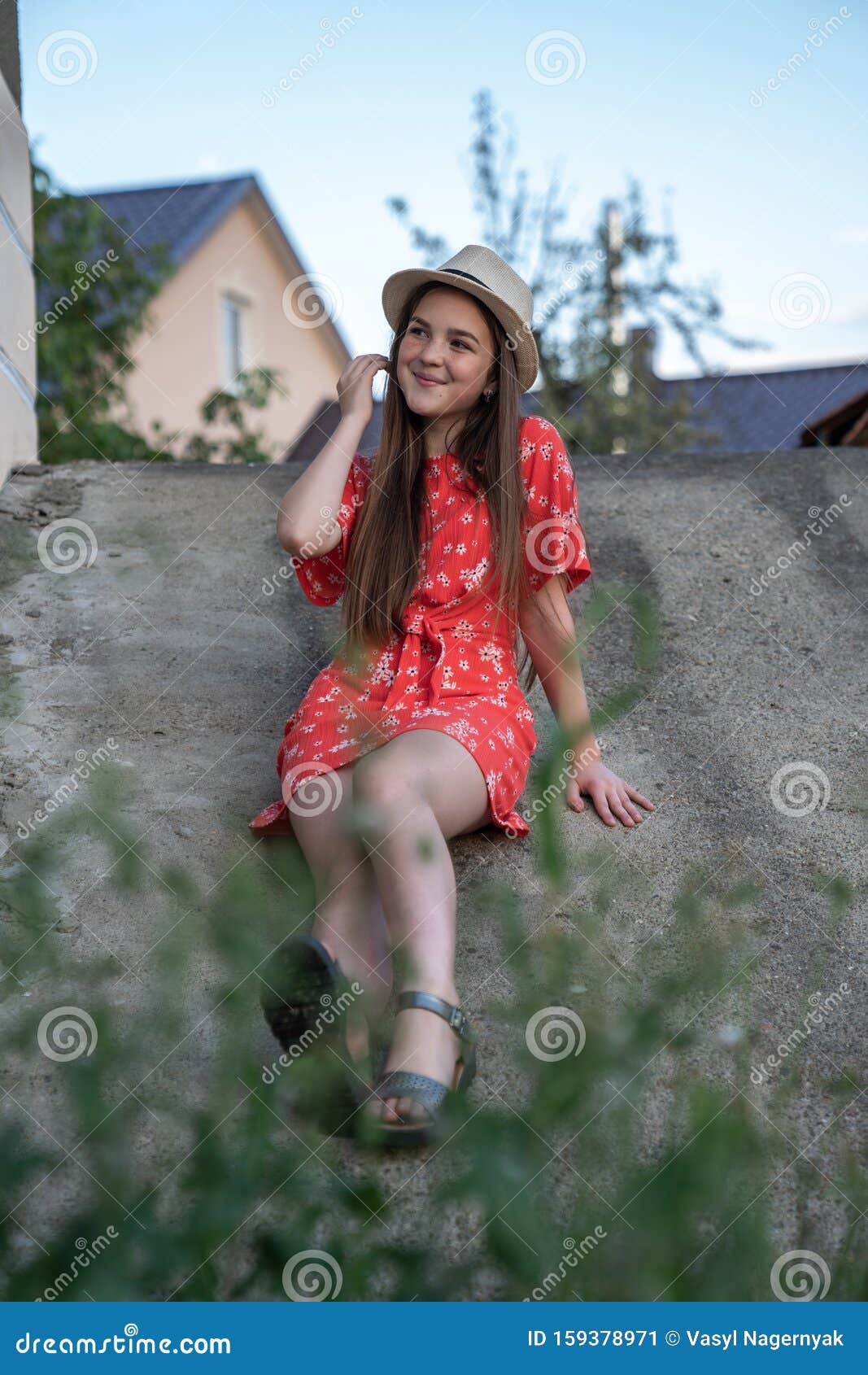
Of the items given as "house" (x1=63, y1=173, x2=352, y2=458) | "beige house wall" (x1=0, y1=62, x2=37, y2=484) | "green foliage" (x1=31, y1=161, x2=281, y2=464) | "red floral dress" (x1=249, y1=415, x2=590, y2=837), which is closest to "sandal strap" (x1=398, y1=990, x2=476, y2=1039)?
"red floral dress" (x1=249, y1=415, x2=590, y2=837)

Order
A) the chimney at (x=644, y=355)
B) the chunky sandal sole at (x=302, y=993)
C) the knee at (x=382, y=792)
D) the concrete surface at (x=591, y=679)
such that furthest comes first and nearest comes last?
the chimney at (x=644, y=355)
the concrete surface at (x=591, y=679)
the knee at (x=382, y=792)
the chunky sandal sole at (x=302, y=993)

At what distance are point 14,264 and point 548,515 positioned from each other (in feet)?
9.31

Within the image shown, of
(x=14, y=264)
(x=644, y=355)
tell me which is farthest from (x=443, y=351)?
(x=644, y=355)

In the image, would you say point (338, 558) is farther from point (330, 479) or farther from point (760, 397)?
point (760, 397)

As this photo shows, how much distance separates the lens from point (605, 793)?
2.83 metres

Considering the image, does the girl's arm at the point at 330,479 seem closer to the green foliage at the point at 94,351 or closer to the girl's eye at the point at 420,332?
the girl's eye at the point at 420,332

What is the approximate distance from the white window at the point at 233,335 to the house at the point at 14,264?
12.2 metres

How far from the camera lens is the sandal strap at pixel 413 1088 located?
1.90 meters

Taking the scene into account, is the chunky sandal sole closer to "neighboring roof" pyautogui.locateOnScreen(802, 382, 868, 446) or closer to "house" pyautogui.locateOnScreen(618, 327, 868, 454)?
"neighboring roof" pyautogui.locateOnScreen(802, 382, 868, 446)

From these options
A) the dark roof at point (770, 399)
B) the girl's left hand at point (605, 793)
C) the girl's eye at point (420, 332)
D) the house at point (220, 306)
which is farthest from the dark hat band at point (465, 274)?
the dark roof at point (770, 399)

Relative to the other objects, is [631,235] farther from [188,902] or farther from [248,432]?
[188,902]

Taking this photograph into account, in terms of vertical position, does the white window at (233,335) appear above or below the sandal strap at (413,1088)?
below

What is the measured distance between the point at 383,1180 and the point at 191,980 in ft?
2.24

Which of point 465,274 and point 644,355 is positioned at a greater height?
point 465,274
